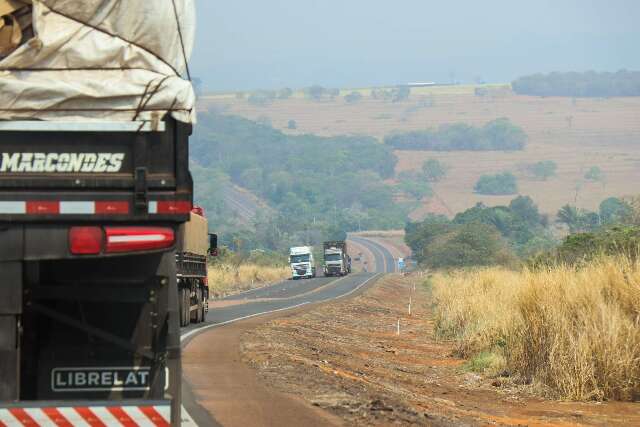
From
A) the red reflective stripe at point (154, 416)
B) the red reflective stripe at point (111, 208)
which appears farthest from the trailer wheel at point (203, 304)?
the red reflective stripe at point (111, 208)

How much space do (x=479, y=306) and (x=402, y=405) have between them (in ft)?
54.2

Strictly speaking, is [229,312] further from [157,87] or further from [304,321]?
[157,87]

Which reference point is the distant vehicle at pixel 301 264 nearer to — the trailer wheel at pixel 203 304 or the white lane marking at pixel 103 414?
the trailer wheel at pixel 203 304

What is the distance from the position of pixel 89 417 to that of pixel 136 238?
1.23 m

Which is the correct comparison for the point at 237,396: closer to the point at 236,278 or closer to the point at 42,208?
the point at 42,208

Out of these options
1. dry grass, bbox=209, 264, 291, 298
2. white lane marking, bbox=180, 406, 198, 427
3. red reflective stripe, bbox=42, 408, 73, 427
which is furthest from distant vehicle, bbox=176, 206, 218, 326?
dry grass, bbox=209, 264, 291, 298

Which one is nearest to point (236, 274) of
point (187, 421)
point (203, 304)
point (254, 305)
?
point (254, 305)

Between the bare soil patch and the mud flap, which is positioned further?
the bare soil patch

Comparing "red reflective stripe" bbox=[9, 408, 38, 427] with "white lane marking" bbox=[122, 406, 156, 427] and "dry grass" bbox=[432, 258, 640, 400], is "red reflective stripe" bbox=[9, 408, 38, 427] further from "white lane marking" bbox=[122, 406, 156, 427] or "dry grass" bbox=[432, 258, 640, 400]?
"dry grass" bbox=[432, 258, 640, 400]

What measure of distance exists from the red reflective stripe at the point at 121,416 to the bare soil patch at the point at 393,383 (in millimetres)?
5728

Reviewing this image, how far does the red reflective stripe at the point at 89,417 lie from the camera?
327 inches

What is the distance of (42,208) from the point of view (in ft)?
26.8

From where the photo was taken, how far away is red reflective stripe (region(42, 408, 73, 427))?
824 cm

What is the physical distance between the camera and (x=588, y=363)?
59.7ft
